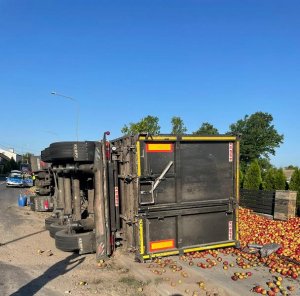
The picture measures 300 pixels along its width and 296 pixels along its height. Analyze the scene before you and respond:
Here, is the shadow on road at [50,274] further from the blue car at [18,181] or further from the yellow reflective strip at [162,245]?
the blue car at [18,181]

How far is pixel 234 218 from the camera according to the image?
7.80 meters

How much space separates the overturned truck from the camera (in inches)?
275

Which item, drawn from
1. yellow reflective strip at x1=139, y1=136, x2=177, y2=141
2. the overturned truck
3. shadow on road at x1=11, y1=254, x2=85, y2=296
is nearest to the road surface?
shadow on road at x1=11, y1=254, x2=85, y2=296

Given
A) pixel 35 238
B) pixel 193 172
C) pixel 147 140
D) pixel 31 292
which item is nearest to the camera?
pixel 31 292

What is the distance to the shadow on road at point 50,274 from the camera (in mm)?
5949

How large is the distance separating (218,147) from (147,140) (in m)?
1.68

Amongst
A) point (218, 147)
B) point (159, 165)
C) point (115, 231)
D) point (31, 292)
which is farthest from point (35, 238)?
point (218, 147)

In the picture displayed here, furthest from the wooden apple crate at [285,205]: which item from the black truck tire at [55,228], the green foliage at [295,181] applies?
the black truck tire at [55,228]

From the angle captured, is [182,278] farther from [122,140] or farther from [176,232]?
[122,140]

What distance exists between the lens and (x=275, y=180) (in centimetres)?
1602

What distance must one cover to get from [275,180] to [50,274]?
471 inches

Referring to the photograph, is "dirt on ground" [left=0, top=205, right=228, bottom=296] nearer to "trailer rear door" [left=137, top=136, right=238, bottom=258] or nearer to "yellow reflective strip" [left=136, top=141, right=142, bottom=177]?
"trailer rear door" [left=137, top=136, right=238, bottom=258]

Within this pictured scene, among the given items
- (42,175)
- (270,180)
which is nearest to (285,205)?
(270,180)

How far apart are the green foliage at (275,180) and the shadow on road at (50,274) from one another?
10847 mm
